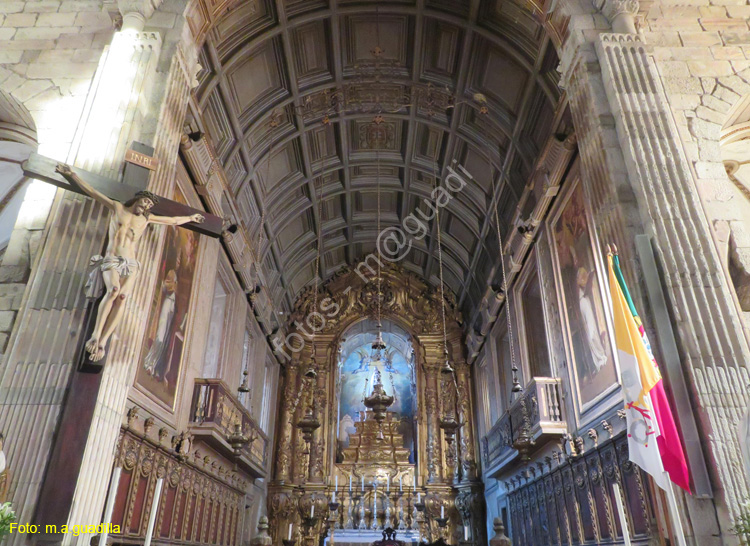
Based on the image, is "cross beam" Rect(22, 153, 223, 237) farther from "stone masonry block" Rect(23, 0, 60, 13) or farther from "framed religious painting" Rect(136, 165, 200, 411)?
"stone masonry block" Rect(23, 0, 60, 13)

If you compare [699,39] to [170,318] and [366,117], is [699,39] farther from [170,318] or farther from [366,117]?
[170,318]

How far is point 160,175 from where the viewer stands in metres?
7.20

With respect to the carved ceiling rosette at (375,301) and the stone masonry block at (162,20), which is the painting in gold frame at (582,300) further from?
the carved ceiling rosette at (375,301)

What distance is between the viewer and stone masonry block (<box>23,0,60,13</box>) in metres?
8.46

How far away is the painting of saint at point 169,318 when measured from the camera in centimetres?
882

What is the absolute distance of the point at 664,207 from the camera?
6395 mm

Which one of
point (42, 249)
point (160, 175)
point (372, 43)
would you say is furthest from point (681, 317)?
point (372, 43)

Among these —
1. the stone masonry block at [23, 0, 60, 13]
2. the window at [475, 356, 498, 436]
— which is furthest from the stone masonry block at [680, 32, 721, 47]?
the window at [475, 356, 498, 436]

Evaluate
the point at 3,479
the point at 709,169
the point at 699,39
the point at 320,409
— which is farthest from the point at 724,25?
the point at 320,409

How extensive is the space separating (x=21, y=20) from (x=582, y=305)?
32.8 ft

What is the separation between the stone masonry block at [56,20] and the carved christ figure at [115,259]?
396 centimetres

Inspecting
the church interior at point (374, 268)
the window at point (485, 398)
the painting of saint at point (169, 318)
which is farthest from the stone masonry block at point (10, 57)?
the window at point (485, 398)

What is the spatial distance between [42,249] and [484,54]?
9.41m

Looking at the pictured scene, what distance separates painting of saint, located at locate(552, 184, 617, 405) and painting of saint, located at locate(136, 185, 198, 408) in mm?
7039
